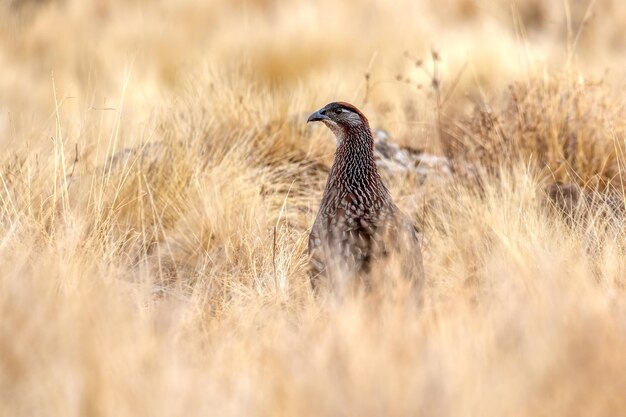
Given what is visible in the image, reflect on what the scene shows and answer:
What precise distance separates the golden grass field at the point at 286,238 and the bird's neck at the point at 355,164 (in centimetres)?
41

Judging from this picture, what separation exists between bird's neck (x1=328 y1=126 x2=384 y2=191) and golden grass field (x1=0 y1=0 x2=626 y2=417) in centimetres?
41

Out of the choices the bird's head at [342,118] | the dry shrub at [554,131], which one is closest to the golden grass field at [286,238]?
the dry shrub at [554,131]

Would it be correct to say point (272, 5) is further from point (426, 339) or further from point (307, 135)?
point (426, 339)

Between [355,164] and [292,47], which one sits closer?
[355,164]

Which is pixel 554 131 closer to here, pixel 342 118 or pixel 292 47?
pixel 342 118

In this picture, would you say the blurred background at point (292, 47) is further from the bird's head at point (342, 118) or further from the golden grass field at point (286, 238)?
the bird's head at point (342, 118)

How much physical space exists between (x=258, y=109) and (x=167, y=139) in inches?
35.6

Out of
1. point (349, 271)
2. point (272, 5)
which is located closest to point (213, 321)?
point (349, 271)

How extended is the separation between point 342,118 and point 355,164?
9.8 inches

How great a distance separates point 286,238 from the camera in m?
4.64

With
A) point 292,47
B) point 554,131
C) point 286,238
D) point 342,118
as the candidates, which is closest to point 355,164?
point 342,118

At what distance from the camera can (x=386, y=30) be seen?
34.1ft

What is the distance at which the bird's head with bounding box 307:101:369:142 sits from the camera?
438 cm

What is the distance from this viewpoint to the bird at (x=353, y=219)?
3.74 metres
